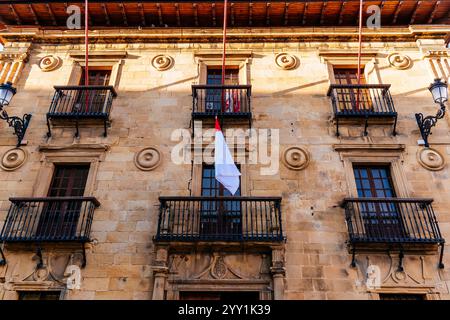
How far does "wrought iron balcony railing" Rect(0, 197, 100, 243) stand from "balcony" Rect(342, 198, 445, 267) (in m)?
6.41

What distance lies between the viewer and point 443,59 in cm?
1184

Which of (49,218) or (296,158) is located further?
(296,158)

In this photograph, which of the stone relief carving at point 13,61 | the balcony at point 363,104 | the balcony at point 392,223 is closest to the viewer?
the balcony at point 392,223

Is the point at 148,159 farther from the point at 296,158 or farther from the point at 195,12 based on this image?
the point at 195,12

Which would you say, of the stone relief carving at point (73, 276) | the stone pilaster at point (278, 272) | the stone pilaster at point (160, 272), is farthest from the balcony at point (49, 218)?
the stone pilaster at point (278, 272)

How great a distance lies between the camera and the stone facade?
8391 mm

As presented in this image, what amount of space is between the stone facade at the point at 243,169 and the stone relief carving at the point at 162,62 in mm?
40

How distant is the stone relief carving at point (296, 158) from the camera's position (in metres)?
9.93

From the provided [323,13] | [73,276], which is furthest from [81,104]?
[323,13]

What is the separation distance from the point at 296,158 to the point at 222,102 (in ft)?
8.81

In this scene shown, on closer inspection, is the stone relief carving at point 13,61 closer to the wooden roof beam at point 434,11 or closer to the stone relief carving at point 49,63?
the stone relief carving at point 49,63

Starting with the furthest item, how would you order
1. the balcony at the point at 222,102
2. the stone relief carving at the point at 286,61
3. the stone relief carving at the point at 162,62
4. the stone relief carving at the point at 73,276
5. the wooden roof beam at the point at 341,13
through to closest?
1. the wooden roof beam at the point at 341,13
2. the stone relief carving at the point at 162,62
3. the stone relief carving at the point at 286,61
4. the balcony at the point at 222,102
5. the stone relief carving at the point at 73,276

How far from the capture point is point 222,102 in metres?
10.7

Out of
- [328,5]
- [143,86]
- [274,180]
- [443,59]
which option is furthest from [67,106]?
[443,59]
